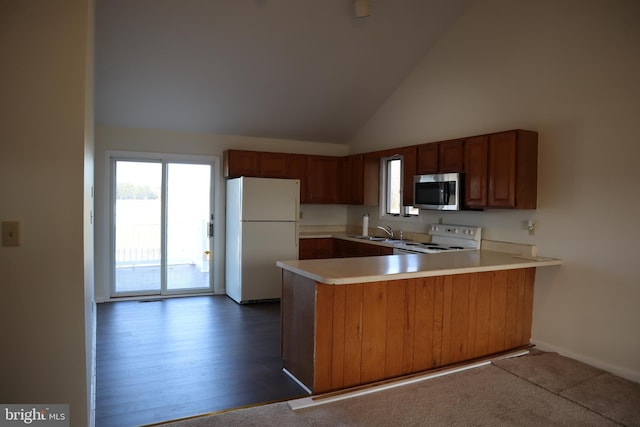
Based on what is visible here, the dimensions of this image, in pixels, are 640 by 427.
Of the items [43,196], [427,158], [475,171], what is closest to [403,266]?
[475,171]

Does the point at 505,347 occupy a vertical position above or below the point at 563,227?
below

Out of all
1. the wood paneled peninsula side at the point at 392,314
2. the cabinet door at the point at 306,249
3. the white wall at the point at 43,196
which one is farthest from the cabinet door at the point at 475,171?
the white wall at the point at 43,196

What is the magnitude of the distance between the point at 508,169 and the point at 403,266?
1.49m

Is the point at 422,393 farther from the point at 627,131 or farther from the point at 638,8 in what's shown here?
the point at 638,8

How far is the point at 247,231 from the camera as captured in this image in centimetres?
551

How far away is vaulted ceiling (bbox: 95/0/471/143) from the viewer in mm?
4105

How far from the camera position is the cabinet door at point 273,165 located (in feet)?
19.8

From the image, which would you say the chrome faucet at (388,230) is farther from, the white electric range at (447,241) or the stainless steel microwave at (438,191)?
the stainless steel microwave at (438,191)

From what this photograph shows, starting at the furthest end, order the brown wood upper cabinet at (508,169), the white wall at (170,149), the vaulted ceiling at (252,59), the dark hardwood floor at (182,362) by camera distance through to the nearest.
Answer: the white wall at (170,149)
the vaulted ceiling at (252,59)
the brown wood upper cabinet at (508,169)
the dark hardwood floor at (182,362)

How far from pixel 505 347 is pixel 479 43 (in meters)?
3.08

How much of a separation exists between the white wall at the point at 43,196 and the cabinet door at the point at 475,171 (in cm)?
346

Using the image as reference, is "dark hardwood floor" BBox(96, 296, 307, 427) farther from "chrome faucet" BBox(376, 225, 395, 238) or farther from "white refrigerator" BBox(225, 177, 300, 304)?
"chrome faucet" BBox(376, 225, 395, 238)

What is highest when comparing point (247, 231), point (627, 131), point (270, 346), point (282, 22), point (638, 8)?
point (282, 22)

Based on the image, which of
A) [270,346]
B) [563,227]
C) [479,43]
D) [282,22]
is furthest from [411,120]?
[270,346]
